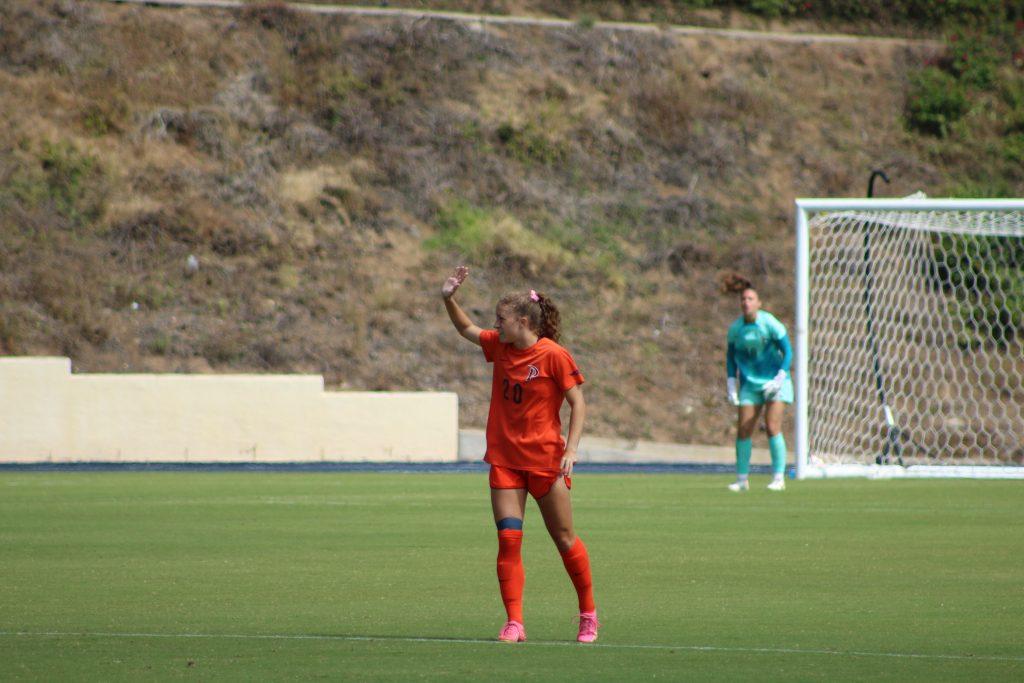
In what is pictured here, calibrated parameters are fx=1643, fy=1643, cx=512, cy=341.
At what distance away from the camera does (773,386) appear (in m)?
18.4

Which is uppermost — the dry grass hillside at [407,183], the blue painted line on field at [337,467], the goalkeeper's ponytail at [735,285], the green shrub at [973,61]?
the green shrub at [973,61]

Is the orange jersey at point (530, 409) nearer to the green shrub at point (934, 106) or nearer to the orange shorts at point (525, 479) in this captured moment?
the orange shorts at point (525, 479)

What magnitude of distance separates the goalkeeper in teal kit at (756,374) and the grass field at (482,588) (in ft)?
2.64

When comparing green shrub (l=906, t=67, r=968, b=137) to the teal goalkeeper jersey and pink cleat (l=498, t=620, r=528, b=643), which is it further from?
pink cleat (l=498, t=620, r=528, b=643)

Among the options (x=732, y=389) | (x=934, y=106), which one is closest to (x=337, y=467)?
(x=732, y=389)

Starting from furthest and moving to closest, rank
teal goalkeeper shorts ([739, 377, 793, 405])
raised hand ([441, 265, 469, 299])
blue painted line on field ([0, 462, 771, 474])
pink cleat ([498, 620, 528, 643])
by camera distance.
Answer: blue painted line on field ([0, 462, 771, 474]) → teal goalkeeper shorts ([739, 377, 793, 405]) → raised hand ([441, 265, 469, 299]) → pink cleat ([498, 620, 528, 643])

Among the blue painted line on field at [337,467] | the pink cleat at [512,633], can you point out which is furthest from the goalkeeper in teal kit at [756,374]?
the pink cleat at [512,633]

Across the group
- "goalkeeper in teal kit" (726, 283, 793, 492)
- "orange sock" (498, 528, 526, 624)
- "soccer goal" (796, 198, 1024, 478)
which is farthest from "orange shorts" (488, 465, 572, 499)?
"soccer goal" (796, 198, 1024, 478)

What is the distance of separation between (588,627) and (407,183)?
29.8 metres

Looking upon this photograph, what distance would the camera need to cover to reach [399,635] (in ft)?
26.7

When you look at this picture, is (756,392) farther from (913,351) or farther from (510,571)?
(913,351)

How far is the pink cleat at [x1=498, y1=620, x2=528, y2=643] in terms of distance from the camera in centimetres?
787

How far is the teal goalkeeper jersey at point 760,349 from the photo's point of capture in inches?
728

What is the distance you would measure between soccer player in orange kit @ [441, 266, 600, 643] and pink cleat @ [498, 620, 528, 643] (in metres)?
0.08
